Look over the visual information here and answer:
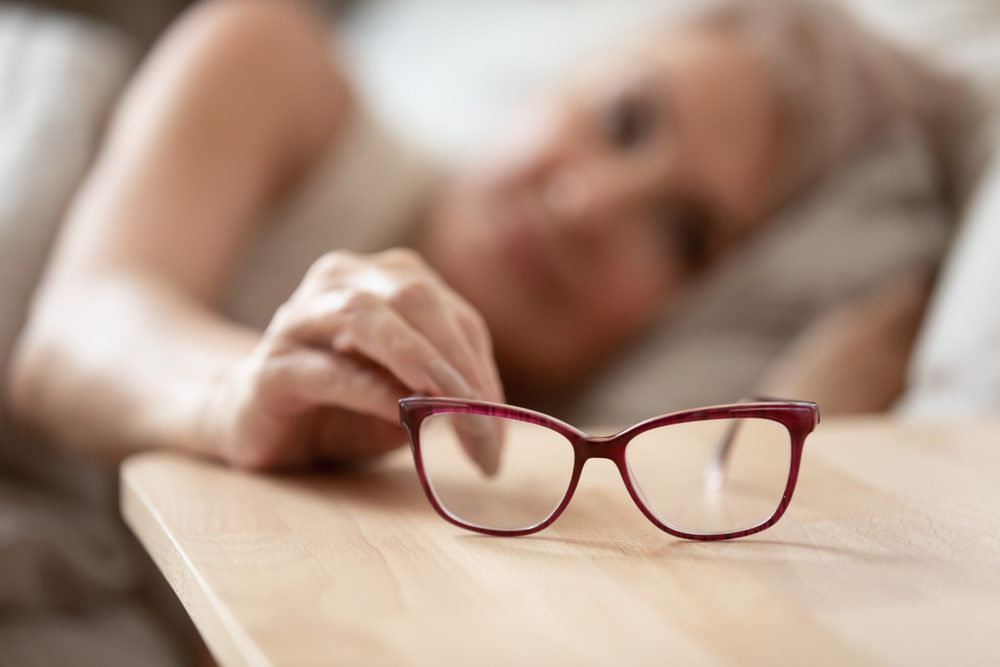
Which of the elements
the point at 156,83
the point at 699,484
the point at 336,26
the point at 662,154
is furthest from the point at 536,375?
the point at 336,26

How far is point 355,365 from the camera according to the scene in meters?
0.52

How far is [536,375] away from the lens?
119 centimetres

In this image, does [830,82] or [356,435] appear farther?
[830,82]

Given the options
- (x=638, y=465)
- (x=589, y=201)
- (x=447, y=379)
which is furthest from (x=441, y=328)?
(x=589, y=201)

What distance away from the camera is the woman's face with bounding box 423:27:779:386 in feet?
3.62

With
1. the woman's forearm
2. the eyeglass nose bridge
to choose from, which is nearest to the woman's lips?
the woman's forearm

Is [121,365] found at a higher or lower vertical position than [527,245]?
lower

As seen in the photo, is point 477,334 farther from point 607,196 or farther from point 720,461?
point 607,196

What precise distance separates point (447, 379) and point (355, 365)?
0.19 feet

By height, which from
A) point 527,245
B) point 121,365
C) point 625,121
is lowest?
point 121,365

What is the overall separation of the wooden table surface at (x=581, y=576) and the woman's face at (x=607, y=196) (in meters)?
0.59

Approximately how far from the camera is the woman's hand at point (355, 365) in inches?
19.5

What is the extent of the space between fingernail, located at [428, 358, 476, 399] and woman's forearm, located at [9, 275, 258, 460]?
17 centimetres

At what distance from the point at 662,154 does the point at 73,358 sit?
0.67m
